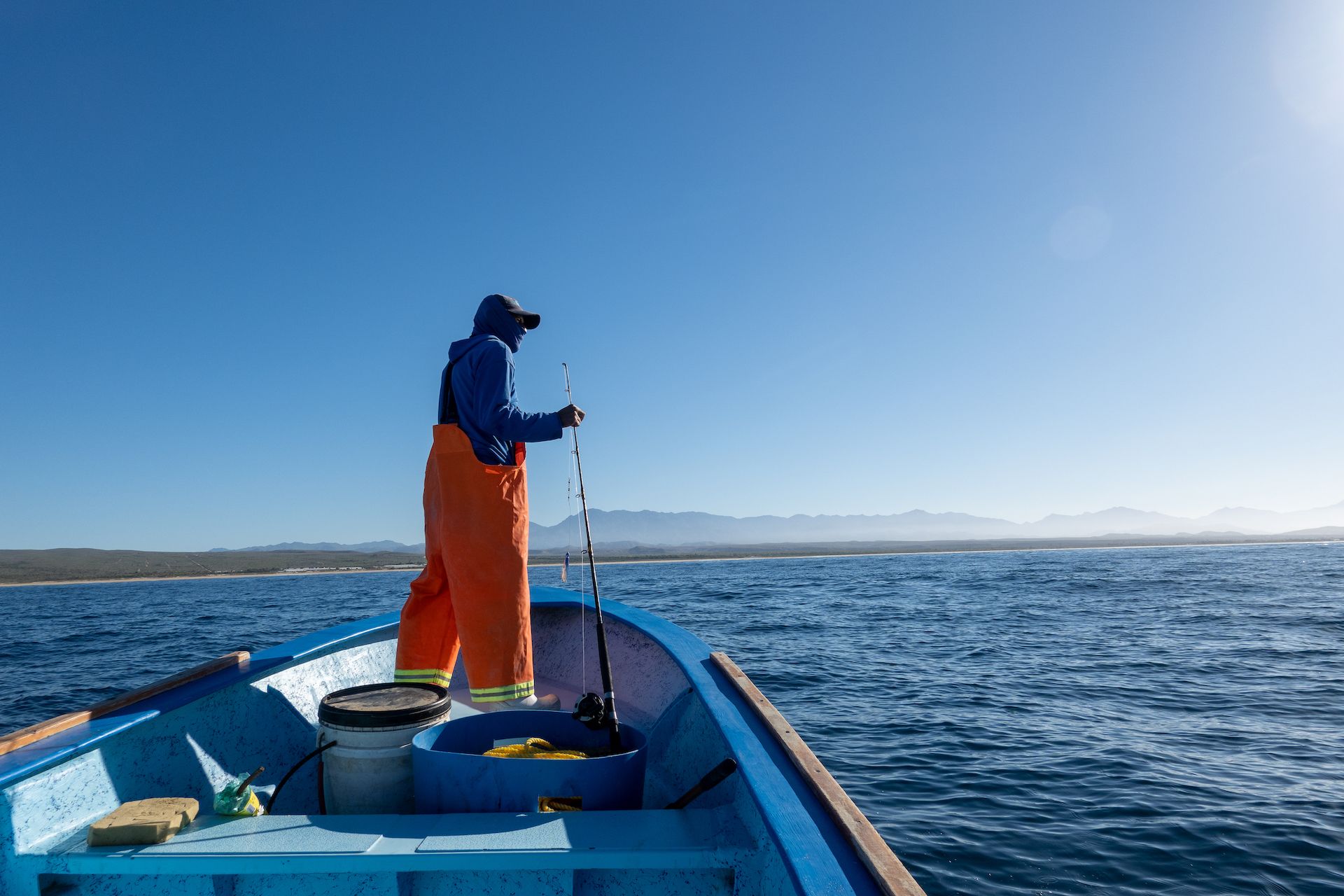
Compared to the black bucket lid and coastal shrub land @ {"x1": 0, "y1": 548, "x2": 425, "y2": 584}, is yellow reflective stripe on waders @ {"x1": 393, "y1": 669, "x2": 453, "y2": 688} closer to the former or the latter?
the black bucket lid

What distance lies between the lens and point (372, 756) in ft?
8.38

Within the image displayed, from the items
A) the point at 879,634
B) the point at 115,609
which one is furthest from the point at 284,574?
the point at 879,634

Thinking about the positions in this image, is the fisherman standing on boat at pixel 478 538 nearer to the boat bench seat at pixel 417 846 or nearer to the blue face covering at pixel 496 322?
the blue face covering at pixel 496 322

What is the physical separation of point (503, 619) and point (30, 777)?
1.53 metres

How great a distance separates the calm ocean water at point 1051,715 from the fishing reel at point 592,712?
270 centimetres

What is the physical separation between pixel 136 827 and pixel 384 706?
80 centimetres

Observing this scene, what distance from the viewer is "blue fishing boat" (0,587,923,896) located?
72.6 inches

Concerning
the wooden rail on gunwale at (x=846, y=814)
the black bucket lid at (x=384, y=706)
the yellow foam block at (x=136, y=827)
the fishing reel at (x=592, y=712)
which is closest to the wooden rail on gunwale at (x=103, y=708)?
the yellow foam block at (x=136, y=827)

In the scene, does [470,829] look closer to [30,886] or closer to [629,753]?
[629,753]

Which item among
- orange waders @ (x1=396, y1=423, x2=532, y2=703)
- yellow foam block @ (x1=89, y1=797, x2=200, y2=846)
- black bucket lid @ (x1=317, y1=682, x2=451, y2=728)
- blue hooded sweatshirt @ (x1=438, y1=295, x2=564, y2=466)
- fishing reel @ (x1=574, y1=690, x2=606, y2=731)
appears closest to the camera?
yellow foam block @ (x1=89, y1=797, x2=200, y2=846)

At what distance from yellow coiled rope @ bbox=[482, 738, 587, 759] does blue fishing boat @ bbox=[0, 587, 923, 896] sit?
0.52ft

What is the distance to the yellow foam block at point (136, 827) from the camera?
1.95 m

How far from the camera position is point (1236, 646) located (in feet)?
42.7

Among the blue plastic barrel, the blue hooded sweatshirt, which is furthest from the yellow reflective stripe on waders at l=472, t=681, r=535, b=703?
the blue hooded sweatshirt
